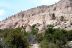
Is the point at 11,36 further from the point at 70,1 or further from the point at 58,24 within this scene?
the point at 70,1

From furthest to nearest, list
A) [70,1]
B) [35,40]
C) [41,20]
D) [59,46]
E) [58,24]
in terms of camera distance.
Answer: [70,1] < [41,20] < [58,24] < [35,40] < [59,46]

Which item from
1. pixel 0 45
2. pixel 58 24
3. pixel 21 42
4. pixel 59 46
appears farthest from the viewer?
pixel 58 24

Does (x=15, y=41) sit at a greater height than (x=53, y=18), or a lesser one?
greater

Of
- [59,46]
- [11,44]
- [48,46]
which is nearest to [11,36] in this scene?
[11,44]

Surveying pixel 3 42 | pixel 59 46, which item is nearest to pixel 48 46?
pixel 59 46

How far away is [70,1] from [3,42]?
4741 inches

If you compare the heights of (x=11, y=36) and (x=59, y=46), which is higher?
(x=11, y=36)

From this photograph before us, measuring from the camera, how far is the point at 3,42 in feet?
128

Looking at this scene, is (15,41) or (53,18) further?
(53,18)

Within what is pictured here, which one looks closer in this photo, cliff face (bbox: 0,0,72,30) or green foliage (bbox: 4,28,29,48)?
green foliage (bbox: 4,28,29,48)

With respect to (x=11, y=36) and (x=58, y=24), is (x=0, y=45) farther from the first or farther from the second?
(x=58, y=24)

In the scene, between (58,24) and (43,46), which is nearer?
(43,46)

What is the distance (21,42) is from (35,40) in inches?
1346

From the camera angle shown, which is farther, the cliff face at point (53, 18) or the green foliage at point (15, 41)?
the cliff face at point (53, 18)
